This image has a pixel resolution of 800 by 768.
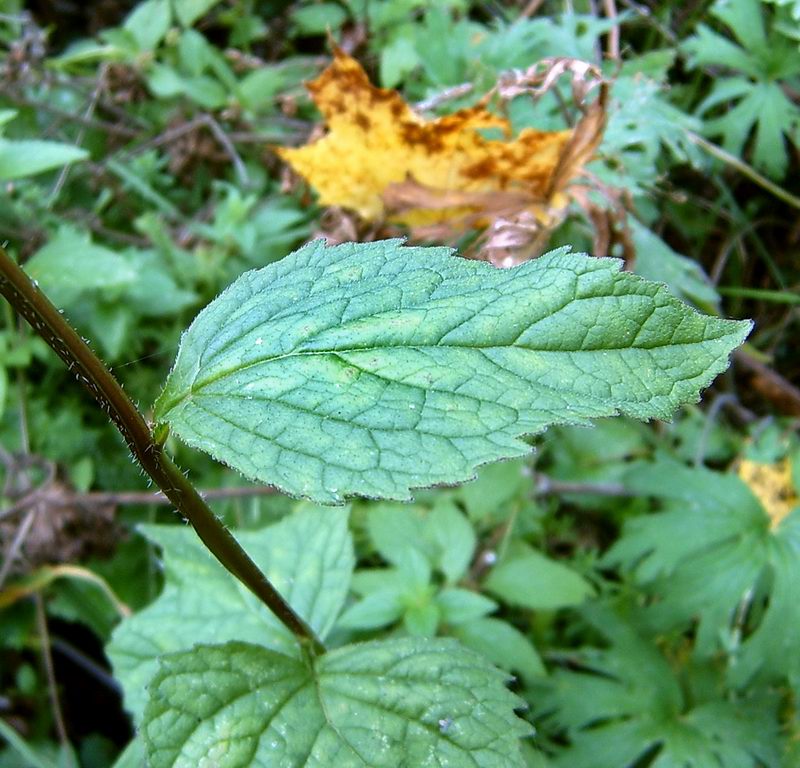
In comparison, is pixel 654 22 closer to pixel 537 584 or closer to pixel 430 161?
pixel 430 161

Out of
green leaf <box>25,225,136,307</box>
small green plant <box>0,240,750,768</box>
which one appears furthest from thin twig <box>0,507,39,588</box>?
small green plant <box>0,240,750,768</box>

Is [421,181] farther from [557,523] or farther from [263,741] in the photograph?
[263,741]

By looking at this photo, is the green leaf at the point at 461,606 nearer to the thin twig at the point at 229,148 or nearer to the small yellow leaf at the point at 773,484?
the small yellow leaf at the point at 773,484

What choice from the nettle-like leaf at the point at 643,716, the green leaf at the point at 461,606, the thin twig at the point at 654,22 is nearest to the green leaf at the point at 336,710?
the green leaf at the point at 461,606

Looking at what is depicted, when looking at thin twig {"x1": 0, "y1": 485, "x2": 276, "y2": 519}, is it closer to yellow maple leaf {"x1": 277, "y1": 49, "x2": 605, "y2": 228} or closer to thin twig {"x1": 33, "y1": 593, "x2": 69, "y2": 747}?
thin twig {"x1": 33, "y1": 593, "x2": 69, "y2": 747}

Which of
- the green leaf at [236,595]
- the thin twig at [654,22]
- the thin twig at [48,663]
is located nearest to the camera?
the green leaf at [236,595]
